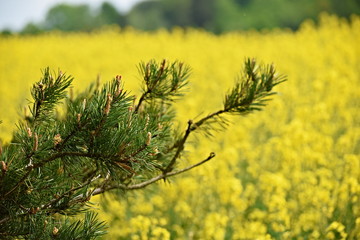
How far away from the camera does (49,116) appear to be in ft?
4.99

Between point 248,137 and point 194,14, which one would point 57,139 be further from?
point 194,14

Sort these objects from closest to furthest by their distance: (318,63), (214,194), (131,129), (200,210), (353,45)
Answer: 1. (131,129)
2. (200,210)
3. (214,194)
4. (318,63)
5. (353,45)

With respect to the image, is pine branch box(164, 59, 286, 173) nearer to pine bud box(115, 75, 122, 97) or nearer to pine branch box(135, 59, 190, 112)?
pine branch box(135, 59, 190, 112)

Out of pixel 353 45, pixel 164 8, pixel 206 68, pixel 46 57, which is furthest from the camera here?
pixel 164 8

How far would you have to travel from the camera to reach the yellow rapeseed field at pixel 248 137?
292 centimetres

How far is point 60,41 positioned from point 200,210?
12852 millimetres

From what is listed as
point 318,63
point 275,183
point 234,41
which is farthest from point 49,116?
point 234,41

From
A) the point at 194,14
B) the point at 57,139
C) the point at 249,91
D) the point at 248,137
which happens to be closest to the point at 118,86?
the point at 57,139

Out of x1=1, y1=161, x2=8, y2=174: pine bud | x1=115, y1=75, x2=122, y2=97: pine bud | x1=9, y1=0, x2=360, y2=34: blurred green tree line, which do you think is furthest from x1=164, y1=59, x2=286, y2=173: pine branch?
x1=9, y1=0, x2=360, y2=34: blurred green tree line

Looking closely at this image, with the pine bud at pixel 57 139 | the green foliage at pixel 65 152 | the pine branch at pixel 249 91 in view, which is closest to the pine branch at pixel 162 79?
the green foliage at pixel 65 152

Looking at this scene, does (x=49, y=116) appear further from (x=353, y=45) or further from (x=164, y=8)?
(x=164, y=8)

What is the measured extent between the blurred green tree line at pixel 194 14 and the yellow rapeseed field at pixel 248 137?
33.8 ft

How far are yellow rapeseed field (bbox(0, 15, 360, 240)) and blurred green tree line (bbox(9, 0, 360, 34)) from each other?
33.8 feet

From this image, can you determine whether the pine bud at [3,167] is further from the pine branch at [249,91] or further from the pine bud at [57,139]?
the pine branch at [249,91]
